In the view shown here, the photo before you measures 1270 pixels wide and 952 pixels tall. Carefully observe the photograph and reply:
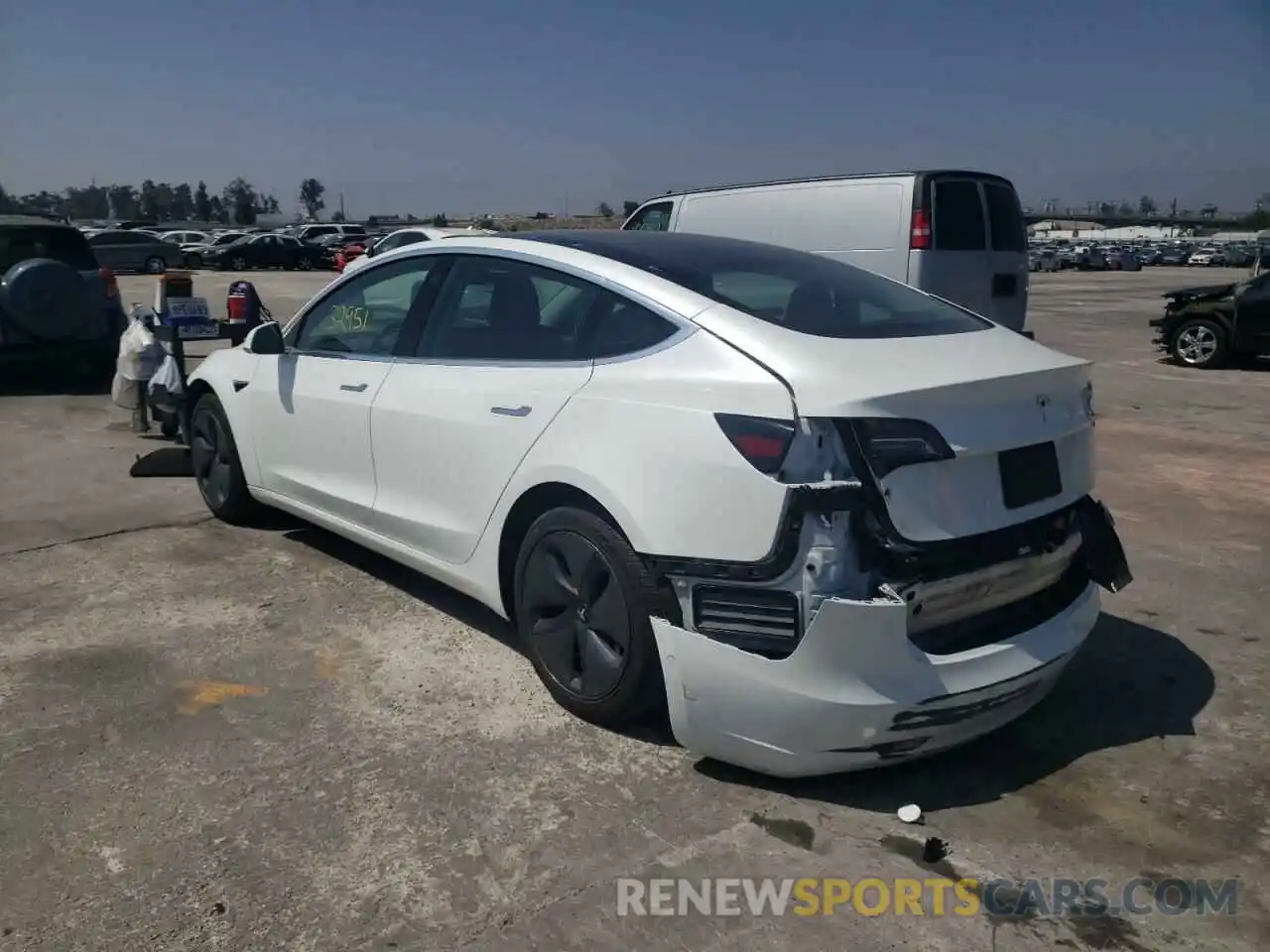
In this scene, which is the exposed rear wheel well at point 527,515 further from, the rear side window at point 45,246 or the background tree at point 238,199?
the background tree at point 238,199

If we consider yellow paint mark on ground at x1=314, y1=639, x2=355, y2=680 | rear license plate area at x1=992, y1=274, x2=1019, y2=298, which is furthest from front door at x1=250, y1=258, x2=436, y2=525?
Result: rear license plate area at x1=992, y1=274, x2=1019, y2=298

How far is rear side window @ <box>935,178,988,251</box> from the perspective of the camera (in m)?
9.20

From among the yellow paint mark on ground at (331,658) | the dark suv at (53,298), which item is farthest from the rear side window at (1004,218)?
the dark suv at (53,298)

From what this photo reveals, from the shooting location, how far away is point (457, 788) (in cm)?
310

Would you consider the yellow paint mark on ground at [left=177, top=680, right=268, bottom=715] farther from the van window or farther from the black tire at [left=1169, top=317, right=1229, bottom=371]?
the black tire at [left=1169, top=317, right=1229, bottom=371]

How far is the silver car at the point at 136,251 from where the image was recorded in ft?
114

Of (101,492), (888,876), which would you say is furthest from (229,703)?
(101,492)

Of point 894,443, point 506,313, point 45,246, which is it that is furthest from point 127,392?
point 894,443

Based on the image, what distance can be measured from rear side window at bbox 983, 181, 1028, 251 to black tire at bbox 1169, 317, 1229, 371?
5373 mm

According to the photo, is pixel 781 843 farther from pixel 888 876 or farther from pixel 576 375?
pixel 576 375

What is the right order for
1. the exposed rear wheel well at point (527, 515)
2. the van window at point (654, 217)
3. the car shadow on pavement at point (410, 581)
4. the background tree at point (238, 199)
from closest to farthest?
the exposed rear wheel well at point (527, 515) → the car shadow on pavement at point (410, 581) → the van window at point (654, 217) → the background tree at point (238, 199)

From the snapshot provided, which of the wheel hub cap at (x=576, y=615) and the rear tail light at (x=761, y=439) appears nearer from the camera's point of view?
the rear tail light at (x=761, y=439)

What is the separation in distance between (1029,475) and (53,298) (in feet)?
29.9

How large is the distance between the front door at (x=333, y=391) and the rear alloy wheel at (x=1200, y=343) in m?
12.6
